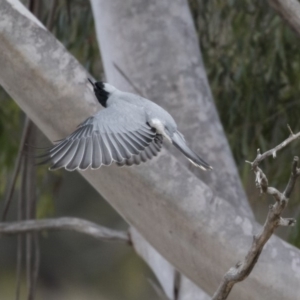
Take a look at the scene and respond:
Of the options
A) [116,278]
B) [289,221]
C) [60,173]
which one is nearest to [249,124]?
[60,173]

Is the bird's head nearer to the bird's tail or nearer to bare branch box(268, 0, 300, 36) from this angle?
the bird's tail

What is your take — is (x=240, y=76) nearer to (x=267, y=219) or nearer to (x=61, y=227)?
(x=61, y=227)

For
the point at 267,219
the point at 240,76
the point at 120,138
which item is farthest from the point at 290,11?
the point at 240,76

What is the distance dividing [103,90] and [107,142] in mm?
253

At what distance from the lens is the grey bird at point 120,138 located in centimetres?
123

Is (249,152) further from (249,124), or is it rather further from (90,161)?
(90,161)

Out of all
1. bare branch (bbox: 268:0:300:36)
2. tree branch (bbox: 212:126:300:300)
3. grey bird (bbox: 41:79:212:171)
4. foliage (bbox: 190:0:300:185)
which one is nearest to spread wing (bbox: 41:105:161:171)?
grey bird (bbox: 41:79:212:171)

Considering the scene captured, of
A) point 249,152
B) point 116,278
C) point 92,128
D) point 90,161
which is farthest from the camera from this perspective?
point 116,278

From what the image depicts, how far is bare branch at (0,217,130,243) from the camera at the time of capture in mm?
2080

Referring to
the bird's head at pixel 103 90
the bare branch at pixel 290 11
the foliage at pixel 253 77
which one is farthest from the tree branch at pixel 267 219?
the foliage at pixel 253 77

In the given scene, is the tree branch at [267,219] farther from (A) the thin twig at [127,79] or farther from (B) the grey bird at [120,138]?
(A) the thin twig at [127,79]

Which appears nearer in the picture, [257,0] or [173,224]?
[173,224]

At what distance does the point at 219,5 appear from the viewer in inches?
106

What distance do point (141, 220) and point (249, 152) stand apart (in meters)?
Answer: 0.97
